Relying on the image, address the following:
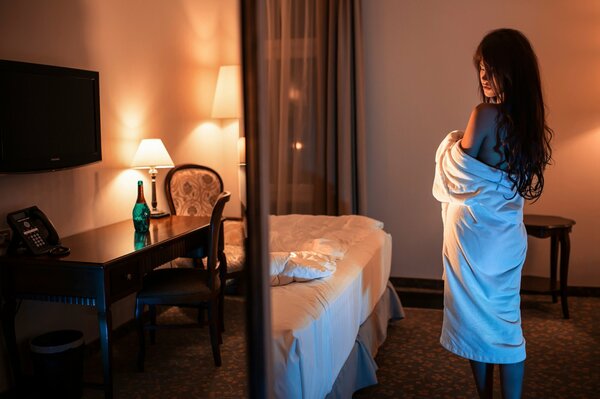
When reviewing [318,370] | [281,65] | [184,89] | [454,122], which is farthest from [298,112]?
[318,370]

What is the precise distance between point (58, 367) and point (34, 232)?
1.35 feet

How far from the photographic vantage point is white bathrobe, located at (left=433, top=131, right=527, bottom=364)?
5.17 ft

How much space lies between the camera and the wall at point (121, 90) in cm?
191

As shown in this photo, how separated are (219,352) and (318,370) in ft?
2.18

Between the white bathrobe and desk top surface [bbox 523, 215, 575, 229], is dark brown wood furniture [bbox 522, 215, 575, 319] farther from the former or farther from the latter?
the white bathrobe

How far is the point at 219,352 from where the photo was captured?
2.01 metres

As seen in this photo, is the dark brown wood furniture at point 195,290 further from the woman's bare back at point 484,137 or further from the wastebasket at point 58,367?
the woman's bare back at point 484,137

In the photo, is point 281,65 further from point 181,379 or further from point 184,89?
point 181,379

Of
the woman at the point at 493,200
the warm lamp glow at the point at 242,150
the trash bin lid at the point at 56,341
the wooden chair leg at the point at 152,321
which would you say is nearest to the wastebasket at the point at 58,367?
the trash bin lid at the point at 56,341

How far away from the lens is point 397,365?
2143 mm

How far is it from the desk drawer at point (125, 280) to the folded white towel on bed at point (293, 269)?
47 cm

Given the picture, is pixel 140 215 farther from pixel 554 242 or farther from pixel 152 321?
pixel 554 242

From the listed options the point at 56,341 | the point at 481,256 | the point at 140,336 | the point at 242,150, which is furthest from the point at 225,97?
the point at 242,150

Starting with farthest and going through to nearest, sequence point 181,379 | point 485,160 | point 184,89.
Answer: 1. point 184,89
2. point 181,379
3. point 485,160
